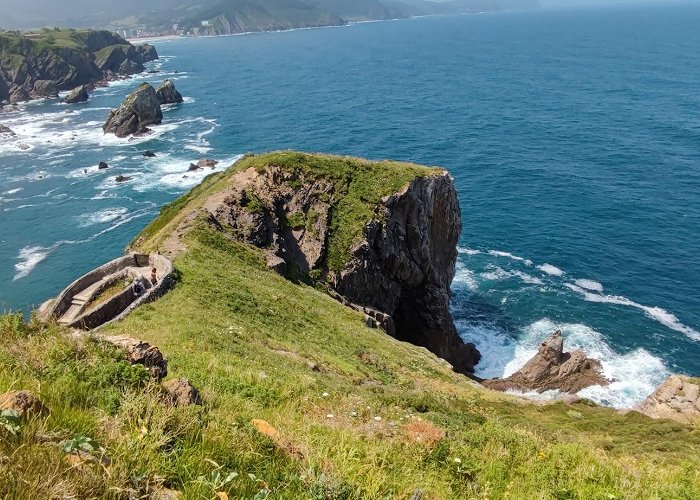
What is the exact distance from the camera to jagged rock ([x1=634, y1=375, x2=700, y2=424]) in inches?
1231

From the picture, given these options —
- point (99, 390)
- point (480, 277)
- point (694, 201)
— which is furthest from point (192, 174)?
point (99, 390)

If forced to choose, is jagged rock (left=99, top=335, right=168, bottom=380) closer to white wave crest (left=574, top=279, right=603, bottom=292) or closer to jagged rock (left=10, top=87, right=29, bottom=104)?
white wave crest (left=574, top=279, right=603, bottom=292)

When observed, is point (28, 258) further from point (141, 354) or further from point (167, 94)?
point (167, 94)

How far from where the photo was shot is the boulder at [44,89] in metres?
176

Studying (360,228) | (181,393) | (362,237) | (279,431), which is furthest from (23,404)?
(360,228)

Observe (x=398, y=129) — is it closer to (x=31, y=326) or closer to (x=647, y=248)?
(x=647, y=248)

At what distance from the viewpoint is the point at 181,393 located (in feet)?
32.7

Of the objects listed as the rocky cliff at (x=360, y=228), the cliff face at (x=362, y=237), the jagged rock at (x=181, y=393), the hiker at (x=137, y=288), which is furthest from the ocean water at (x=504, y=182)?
the jagged rock at (x=181, y=393)

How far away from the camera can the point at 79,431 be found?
675 centimetres

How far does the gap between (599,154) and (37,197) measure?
101073 mm

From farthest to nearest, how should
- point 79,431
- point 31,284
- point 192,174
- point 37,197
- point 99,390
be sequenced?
point 192,174 → point 37,197 → point 31,284 → point 99,390 → point 79,431

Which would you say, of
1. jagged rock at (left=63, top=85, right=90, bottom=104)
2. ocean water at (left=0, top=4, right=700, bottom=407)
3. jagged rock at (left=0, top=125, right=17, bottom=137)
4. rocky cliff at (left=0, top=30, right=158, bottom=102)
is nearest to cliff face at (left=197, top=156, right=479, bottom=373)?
ocean water at (left=0, top=4, right=700, bottom=407)

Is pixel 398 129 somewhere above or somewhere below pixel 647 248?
above

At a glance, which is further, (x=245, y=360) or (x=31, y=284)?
(x=31, y=284)
